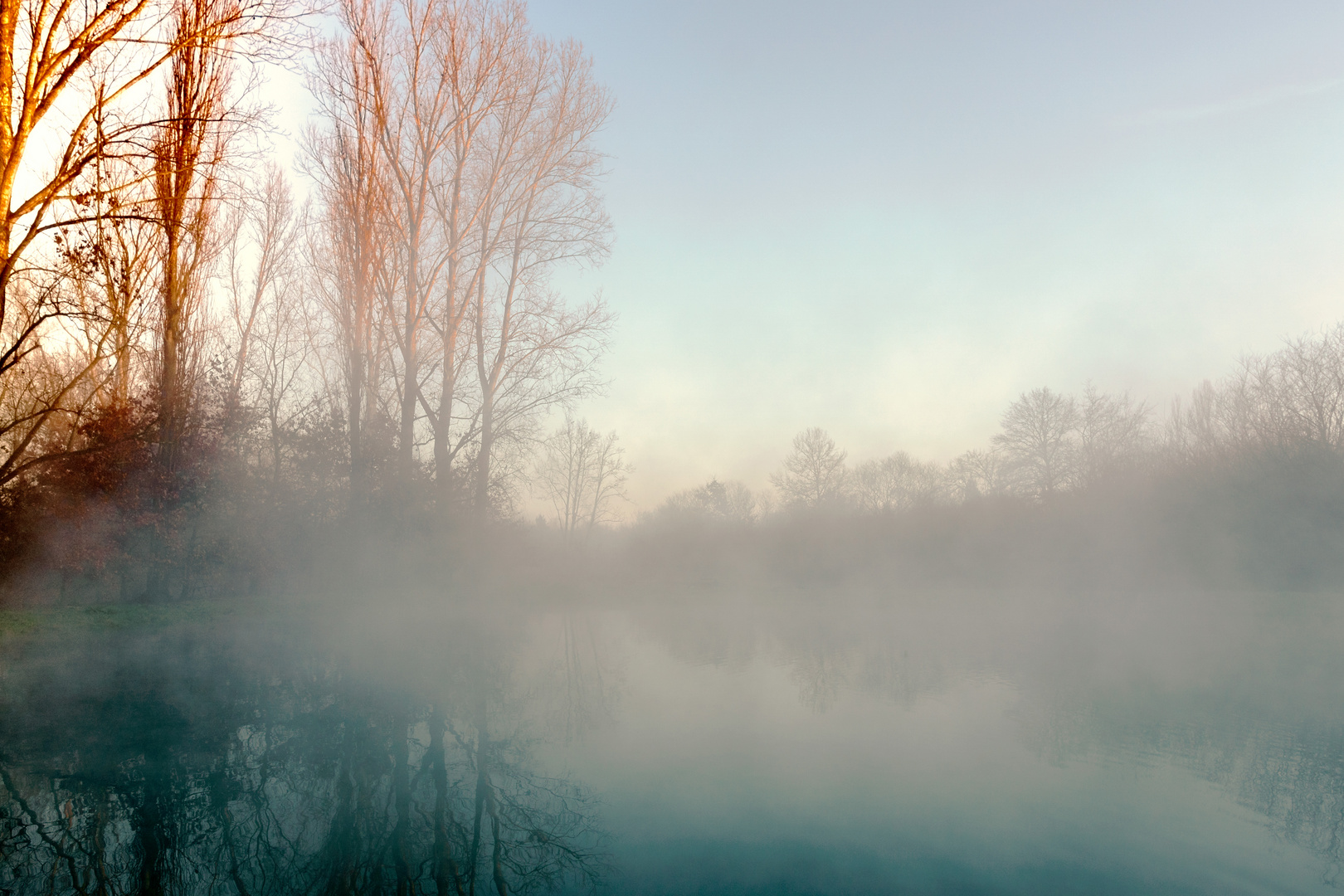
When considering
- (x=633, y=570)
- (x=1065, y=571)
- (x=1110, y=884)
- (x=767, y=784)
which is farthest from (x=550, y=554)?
→ (x=1110, y=884)

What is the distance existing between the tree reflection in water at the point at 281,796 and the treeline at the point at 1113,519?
1665cm

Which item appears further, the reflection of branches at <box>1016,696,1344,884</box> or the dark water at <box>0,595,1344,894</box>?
the reflection of branches at <box>1016,696,1344,884</box>

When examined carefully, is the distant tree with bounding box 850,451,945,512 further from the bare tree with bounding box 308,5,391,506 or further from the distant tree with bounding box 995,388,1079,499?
the bare tree with bounding box 308,5,391,506

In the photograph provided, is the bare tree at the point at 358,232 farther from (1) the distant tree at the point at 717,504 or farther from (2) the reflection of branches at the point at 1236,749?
(1) the distant tree at the point at 717,504

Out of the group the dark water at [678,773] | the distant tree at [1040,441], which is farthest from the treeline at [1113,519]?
the dark water at [678,773]

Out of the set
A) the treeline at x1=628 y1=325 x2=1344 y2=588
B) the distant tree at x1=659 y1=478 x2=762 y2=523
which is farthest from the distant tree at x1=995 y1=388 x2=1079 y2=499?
the distant tree at x1=659 y1=478 x2=762 y2=523

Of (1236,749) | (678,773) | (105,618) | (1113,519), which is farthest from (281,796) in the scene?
(1113,519)

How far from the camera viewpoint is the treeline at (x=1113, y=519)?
14141 millimetres

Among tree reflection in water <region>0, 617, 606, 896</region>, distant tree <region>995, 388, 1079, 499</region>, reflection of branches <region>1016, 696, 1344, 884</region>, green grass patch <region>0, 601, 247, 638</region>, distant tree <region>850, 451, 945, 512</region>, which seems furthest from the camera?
distant tree <region>850, 451, 945, 512</region>

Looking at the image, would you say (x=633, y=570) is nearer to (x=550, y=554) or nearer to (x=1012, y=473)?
(x=550, y=554)

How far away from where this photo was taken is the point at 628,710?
16.7 ft

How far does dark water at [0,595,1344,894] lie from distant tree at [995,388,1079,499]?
21003mm

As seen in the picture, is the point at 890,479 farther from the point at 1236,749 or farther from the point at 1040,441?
the point at 1236,749

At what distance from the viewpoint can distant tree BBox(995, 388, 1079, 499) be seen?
26891mm
